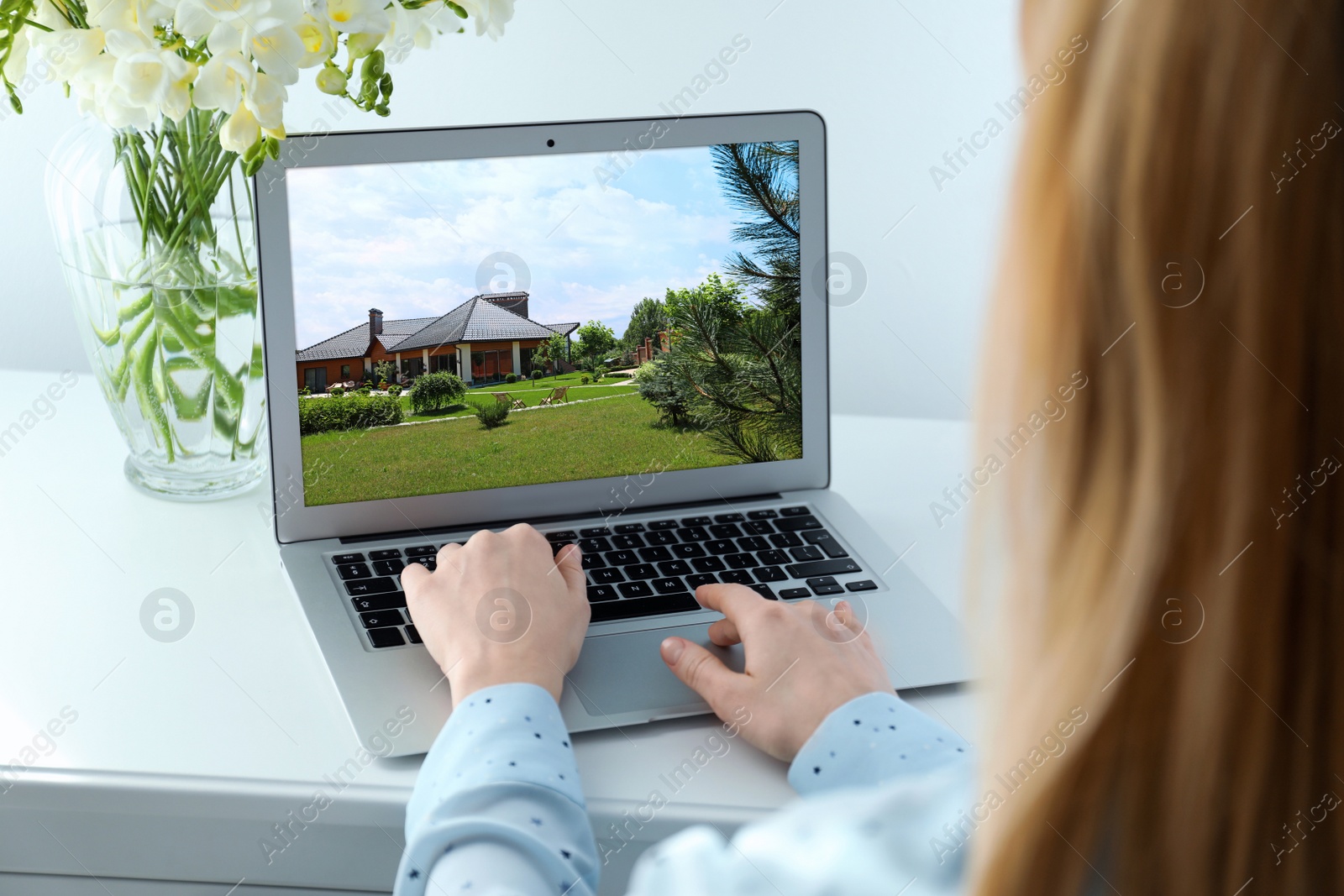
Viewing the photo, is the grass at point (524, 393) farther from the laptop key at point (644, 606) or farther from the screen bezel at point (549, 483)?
the laptop key at point (644, 606)

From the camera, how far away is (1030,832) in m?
0.42

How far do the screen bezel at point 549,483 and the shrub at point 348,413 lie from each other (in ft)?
0.04

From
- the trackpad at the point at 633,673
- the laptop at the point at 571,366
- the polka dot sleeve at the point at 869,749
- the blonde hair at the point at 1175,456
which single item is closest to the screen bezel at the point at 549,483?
the laptop at the point at 571,366

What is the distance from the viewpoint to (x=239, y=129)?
745mm

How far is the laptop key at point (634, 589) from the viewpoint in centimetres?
84

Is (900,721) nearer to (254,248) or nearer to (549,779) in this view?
(549,779)

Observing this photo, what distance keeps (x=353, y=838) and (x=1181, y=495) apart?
0.50m

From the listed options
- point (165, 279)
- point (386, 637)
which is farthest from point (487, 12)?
point (386, 637)

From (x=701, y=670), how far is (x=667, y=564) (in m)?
0.17

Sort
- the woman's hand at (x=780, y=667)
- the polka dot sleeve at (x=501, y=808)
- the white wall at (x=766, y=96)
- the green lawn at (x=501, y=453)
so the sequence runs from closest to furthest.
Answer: the polka dot sleeve at (x=501, y=808) → the woman's hand at (x=780, y=667) → the green lawn at (x=501, y=453) → the white wall at (x=766, y=96)

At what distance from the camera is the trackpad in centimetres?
73

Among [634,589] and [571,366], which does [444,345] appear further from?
[634,589]

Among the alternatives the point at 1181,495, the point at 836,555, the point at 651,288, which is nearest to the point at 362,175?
the point at 651,288

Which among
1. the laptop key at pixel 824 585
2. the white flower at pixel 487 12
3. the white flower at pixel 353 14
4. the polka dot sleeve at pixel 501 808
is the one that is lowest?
the polka dot sleeve at pixel 501 808
